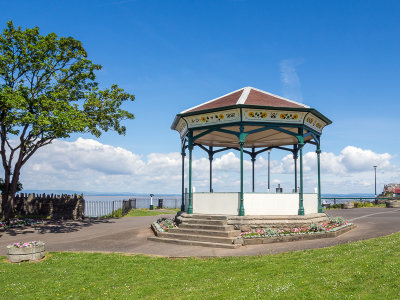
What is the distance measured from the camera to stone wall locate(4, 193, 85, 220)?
25625mm

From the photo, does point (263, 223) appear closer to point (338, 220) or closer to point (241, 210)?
point (241, 210)

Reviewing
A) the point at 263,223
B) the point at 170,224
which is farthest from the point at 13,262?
the point at 263,223

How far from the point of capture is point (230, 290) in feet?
23.6

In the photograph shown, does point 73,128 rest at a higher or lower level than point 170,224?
higher

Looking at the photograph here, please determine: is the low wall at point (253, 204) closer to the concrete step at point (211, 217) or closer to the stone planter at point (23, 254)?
the concrete step at point (211, 217)

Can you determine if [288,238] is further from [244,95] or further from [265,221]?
[244,95]

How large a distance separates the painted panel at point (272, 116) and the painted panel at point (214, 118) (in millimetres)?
447

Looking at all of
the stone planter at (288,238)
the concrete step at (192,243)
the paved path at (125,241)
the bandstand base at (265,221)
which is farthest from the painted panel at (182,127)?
the stone planter at (288,238)

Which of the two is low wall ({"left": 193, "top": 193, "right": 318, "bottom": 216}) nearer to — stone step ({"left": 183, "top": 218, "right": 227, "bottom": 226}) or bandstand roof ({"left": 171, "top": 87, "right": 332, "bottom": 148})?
stone step ({"left": 183, "top": 218, "right": 227, "bottom": 226})

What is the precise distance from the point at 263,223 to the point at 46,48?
52.2 feet

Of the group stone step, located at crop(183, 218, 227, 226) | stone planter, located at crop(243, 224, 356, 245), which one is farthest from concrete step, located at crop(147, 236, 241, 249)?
stone step, located at crop(183, 218, 227, 226)

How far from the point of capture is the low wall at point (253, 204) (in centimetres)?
1516

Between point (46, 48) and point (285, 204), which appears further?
point (46, 48)

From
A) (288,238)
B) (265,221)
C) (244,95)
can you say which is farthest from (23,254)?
(244,95)
